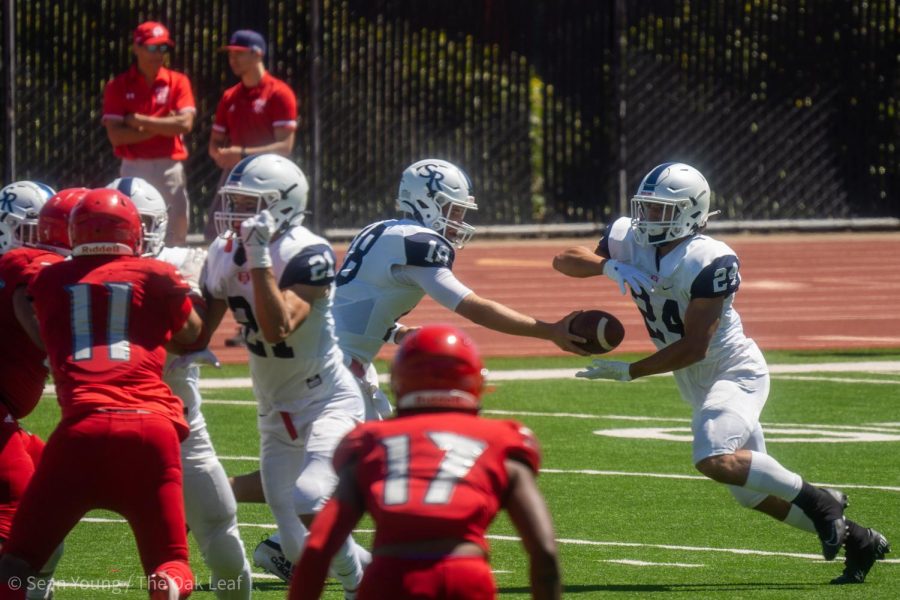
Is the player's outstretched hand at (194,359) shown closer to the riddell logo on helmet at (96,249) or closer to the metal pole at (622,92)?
the riddell logo on helmet at (96,249)

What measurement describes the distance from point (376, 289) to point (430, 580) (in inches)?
128

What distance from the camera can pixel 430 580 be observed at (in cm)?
426

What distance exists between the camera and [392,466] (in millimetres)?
4348

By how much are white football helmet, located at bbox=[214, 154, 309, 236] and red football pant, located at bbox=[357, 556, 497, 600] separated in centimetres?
244

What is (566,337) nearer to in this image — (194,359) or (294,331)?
(294,331)

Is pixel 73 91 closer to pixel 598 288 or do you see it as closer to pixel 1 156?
pixel 1 156

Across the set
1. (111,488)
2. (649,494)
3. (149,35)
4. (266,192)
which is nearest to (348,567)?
(111,488)

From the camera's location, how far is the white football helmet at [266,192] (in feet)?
21.5

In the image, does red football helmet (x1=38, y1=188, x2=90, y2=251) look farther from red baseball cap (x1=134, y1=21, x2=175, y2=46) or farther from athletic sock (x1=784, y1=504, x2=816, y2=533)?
red baseball cap (x1=134, y1=21, x2=175, y2=46)

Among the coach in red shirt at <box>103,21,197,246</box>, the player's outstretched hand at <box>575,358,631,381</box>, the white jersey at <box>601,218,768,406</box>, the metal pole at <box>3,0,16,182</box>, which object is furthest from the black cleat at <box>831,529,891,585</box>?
the metal pole at <box>3,0,16,182</box>

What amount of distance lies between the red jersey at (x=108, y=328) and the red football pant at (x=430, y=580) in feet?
5.43

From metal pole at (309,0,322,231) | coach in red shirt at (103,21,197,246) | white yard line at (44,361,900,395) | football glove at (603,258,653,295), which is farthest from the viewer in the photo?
metal pole at (309,0,322,231)

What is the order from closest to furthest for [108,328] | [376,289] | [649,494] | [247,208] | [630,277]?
[108,328] → [247,208] → [376,289] → [630,277] → [649,494]

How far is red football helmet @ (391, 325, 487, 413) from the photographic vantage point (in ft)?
14.5
